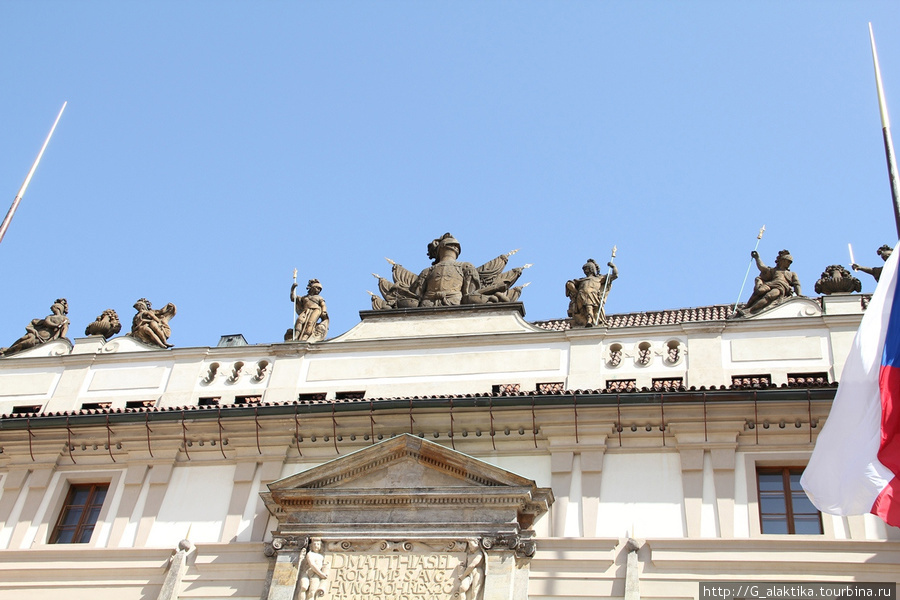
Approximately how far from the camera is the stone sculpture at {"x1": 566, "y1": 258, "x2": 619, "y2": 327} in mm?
22484

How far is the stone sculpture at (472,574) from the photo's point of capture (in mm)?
18250

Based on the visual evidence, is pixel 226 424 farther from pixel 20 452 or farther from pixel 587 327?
pixel 587 327

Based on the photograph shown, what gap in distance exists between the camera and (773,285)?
876 inches

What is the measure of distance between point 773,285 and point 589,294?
3.42 m

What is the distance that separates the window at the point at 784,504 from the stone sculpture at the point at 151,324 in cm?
1236

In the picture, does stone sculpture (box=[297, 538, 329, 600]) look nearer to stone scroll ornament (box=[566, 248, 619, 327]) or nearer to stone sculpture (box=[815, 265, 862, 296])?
stone scroll ornament (box=[566, 248, 619, 327])

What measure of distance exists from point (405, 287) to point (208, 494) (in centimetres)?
609

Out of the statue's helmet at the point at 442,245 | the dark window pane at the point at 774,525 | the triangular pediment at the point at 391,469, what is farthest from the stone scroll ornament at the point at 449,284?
the dark window pane at the point at 774,525

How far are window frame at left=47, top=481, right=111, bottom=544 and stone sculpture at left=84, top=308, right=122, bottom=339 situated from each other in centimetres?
413

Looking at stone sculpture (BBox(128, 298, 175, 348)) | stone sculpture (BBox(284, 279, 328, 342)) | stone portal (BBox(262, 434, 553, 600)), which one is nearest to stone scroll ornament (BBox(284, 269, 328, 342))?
stone sculpture (BBox(284, 279, 328, 342))

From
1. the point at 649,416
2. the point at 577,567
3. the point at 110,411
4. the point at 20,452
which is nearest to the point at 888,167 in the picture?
the point at 649,416

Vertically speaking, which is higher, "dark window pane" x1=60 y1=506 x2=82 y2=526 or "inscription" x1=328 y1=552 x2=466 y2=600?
A: "dark window pane" x1=60 y1=506 x2=82 y2=526

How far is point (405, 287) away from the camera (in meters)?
24.6

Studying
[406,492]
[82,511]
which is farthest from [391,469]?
[82,511]
